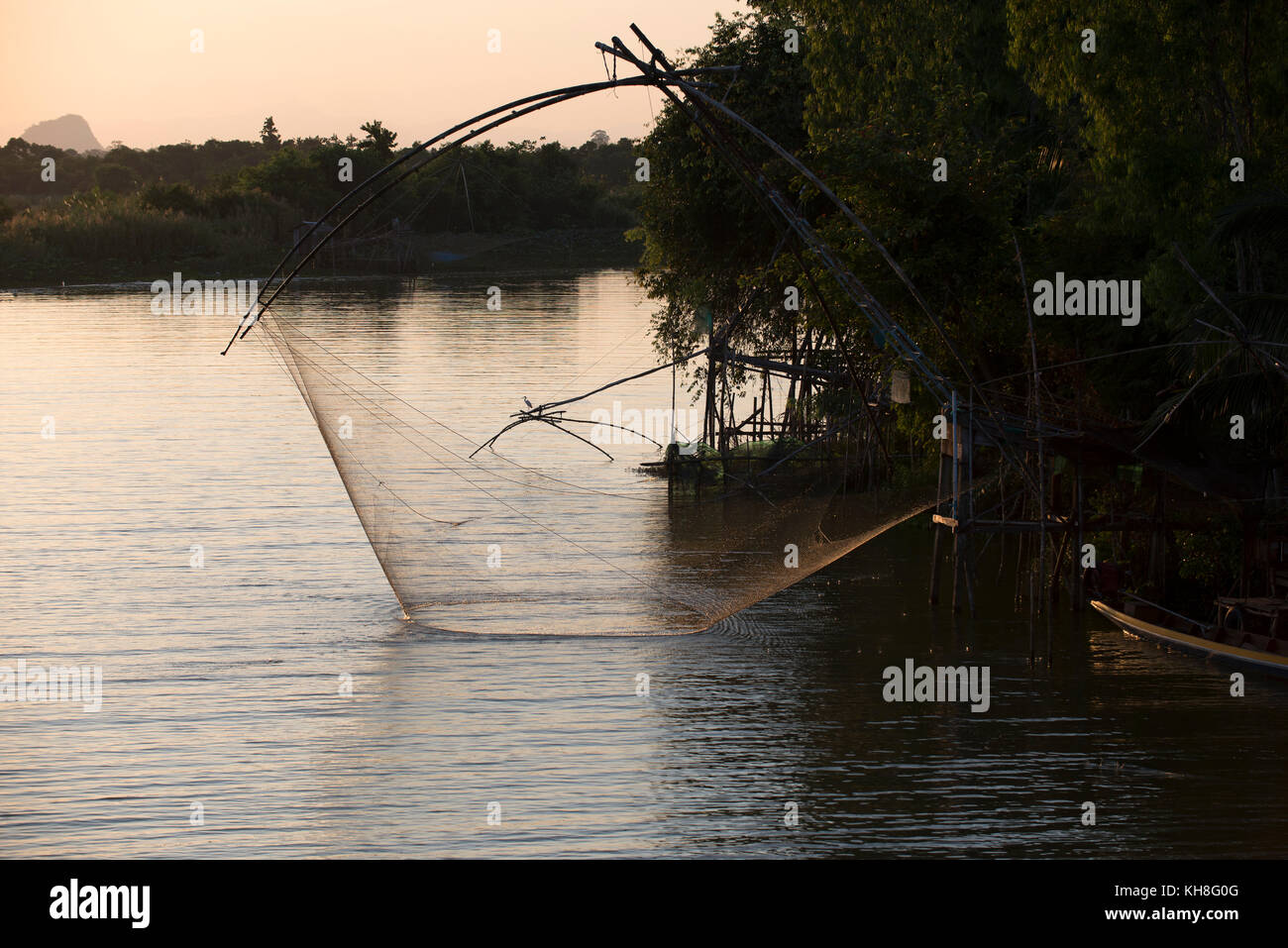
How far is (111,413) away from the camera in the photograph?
86.8 ft

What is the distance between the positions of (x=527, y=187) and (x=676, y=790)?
108 feet

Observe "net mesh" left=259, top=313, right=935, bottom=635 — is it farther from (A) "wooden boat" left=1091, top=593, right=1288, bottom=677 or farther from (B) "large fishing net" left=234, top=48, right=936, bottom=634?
(A) "wooden boat" left=1091, top=593, right=1288, bottom=677

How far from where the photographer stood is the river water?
8.79m

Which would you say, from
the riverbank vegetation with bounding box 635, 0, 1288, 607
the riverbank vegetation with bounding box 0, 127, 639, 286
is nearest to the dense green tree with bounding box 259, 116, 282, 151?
the riverbank vegetation with bounding box 0, 127, 639, 286

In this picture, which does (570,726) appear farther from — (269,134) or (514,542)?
(269,134)

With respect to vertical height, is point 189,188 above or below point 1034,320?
above

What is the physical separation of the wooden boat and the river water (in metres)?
0.18

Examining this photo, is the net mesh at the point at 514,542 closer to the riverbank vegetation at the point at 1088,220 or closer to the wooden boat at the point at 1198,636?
the riverbank vegetation at the point at 1088,220

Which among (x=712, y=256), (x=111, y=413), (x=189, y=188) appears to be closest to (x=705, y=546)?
(x=712, y=256)

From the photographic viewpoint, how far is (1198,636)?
11.9m

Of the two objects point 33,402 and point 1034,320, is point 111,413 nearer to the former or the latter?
point 33,402

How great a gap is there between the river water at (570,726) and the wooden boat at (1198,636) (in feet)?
0.59

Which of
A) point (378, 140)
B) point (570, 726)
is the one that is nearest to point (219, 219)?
point (378, 140)
